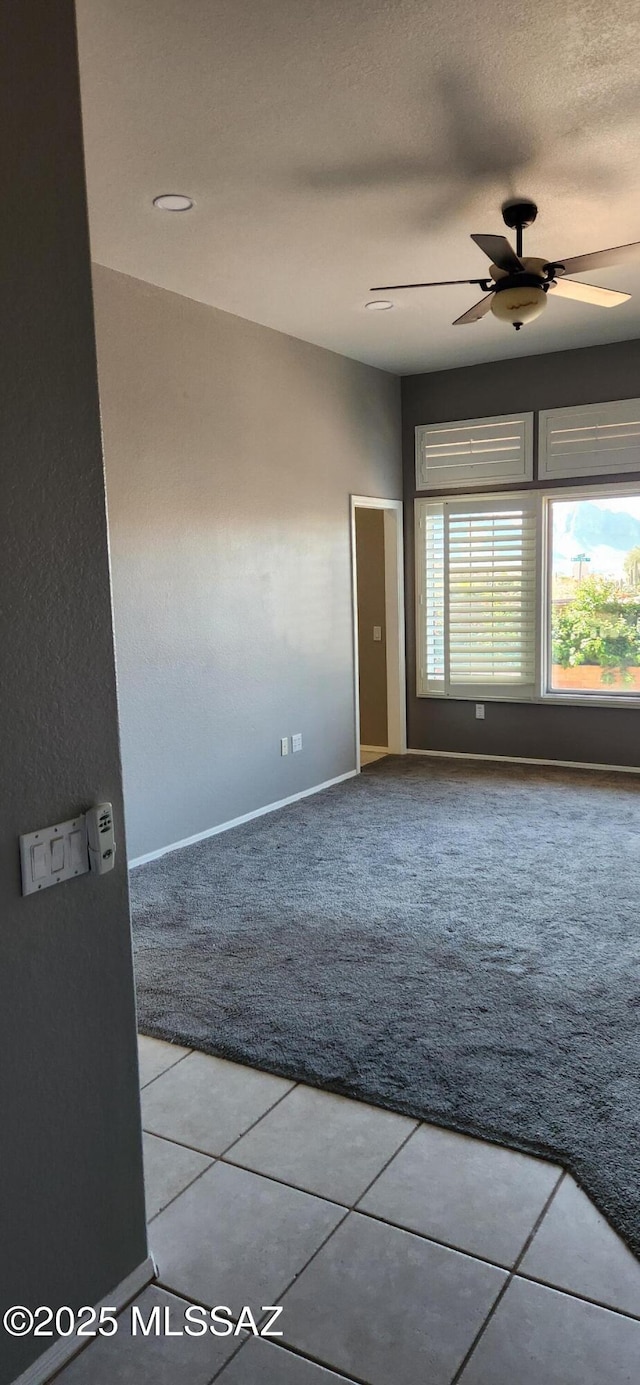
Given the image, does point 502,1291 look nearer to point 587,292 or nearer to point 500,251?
point 500,251

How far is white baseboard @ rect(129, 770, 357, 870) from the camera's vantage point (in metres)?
4.79

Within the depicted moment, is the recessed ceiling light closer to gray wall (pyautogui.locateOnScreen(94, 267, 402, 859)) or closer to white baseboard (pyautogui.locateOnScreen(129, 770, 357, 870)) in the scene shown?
gray wall (pyautogui.locateOnScreen(94, 267, 402, 859))

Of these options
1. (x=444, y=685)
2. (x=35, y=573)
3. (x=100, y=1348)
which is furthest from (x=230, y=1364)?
(x=444, y=685)

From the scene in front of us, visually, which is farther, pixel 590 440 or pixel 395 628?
pixel 395 628

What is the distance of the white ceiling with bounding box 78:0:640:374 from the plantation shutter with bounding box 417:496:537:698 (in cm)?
219

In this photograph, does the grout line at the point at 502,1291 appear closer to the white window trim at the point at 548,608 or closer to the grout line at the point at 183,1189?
the grout line at the point at 183,1189

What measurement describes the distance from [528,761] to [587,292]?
3.77 m

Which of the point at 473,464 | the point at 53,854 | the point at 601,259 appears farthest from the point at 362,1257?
the point at 473,464

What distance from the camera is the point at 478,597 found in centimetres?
697

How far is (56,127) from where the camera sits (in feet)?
5.10

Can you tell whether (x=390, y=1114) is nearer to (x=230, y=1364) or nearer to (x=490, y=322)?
(x=230, y=1364)

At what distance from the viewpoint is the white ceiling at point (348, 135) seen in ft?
8.50

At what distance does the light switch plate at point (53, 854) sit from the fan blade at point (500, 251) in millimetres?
2754

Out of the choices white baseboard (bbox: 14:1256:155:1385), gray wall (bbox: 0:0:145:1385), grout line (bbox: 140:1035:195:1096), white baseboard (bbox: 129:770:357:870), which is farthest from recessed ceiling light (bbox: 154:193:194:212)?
white baseboard (bbox: 14:1256:155:1385)
